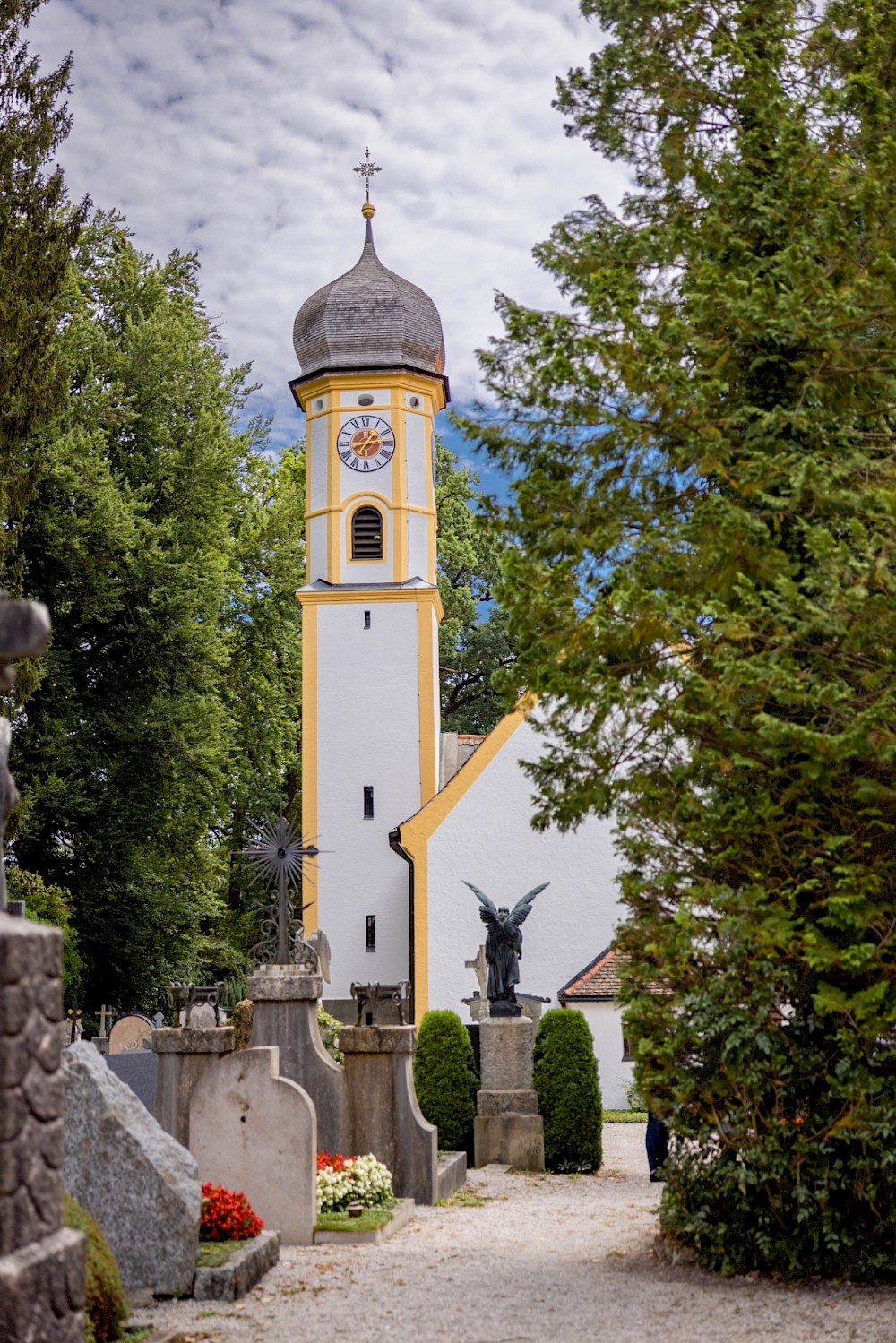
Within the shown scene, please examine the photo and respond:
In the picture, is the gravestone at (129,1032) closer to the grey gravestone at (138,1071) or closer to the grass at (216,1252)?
the grey gravestone at (138,1071)

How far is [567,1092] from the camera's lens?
1566 centimetres

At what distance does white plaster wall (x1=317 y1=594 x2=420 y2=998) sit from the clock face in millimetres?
3041

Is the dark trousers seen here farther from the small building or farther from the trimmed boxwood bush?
the small building

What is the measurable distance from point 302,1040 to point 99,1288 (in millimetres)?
5839

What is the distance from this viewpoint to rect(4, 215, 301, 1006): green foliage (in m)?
24.6

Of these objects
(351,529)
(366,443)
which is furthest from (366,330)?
(351,529)

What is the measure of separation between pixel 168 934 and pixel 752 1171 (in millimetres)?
19007

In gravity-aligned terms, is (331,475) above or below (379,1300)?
above

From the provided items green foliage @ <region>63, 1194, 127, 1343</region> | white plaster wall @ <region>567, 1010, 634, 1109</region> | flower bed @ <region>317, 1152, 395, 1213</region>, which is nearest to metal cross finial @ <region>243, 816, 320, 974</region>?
flower bed @ <region>317, 1152, 395, 1213</region>

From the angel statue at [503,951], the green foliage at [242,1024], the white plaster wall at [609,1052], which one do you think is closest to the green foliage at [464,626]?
the white plaster wall at [609,1052]

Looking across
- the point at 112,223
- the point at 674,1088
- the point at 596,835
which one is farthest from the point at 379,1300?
the point at 112,223

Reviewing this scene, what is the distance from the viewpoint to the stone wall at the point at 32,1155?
2953 millimetres

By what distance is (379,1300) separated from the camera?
25.8 ft

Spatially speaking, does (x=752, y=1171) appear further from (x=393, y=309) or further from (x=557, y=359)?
(x=393, y=309)
